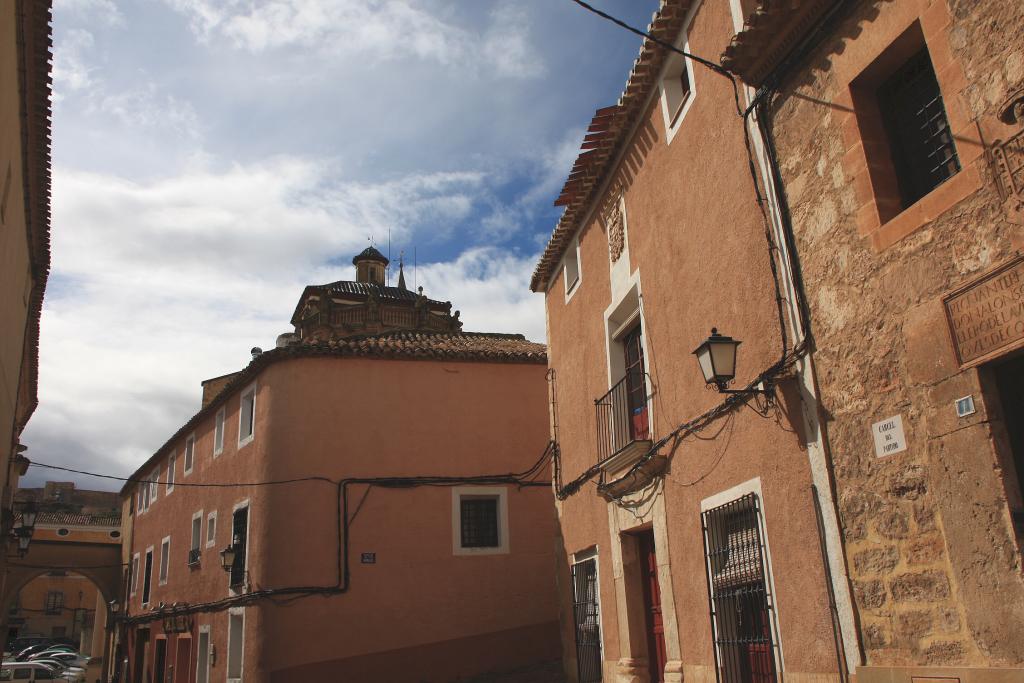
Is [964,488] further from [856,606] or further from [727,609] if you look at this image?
[727,609]

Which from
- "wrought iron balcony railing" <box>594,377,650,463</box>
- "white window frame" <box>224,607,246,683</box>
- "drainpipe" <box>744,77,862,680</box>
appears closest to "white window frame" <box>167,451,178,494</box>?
"white window frame" <box>224,607,246,683</box>

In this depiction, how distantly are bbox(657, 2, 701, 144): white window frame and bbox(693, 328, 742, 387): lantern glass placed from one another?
2.64 meters

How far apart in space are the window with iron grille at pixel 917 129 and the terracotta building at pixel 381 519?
36.9 feet

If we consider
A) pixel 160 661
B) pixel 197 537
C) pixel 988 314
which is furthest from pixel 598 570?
pixel 160 661

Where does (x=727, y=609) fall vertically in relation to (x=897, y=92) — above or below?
below

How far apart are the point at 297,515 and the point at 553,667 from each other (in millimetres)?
5300

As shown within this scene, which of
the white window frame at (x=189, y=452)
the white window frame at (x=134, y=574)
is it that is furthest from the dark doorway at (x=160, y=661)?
the white window frame at (x=189, y=452)

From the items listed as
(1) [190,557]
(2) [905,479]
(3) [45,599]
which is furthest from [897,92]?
(3) [45,599]

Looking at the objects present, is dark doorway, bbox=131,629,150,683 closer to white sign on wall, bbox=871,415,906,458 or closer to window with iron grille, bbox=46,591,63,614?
white sign on wall, bbox=871,415,906,458

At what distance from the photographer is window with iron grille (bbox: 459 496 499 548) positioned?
16.2m

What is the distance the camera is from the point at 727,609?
7012 millimetres

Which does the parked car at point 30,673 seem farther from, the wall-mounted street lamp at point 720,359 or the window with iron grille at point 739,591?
the wall-mounted street lamp at point 720,359

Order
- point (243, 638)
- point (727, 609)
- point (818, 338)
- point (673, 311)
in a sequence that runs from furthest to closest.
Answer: point (243, 638)
point (673, 311)
point (727, 609)
point (818, 338)

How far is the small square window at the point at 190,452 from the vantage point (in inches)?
856
